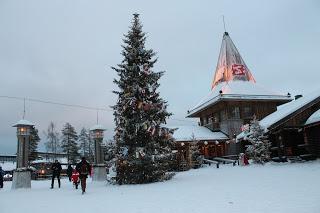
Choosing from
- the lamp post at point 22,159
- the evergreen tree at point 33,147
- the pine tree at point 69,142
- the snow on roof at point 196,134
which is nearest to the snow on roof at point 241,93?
the snow on roof at point 196,134

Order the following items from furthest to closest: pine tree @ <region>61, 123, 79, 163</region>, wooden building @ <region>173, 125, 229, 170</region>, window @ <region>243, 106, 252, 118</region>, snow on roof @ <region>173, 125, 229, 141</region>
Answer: pine tree @ <region>61, 123, 79, 163</region> → window @ <region>243, 106, 252, 118</region> → snow on roof @ <region>173, 125, 229, 141</region> → wooden building @ <region>173, 125, 229, 170</region>

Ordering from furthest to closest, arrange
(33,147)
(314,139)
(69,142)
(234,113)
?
(69,142), (33,147), (234,113), (314,139)

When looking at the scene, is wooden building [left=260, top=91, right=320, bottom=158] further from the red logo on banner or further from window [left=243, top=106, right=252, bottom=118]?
the red logo on banner

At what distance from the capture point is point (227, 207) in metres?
9.32

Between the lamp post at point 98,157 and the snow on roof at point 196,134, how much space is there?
40.6 feet

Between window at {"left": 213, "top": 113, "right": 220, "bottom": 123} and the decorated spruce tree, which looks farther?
window at {"left": 213, "top": 113, "right": 220, "bottom": 123}

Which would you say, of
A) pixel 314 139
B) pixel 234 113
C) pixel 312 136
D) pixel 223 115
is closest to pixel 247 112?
pixel 234 113

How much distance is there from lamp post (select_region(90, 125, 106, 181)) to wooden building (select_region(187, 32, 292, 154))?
1667 cm

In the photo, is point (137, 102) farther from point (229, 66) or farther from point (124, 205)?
point (229, 66)

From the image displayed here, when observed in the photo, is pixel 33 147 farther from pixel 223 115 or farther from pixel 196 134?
pixel 223 115

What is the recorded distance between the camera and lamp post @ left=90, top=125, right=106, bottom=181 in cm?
2567

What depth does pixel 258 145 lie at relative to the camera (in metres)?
27.5

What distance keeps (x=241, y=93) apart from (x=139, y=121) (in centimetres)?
2269

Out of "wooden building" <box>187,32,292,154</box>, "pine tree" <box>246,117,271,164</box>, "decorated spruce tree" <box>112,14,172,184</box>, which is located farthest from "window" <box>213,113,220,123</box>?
"decorated spruce tree" <box>112,14,172,184</box>
